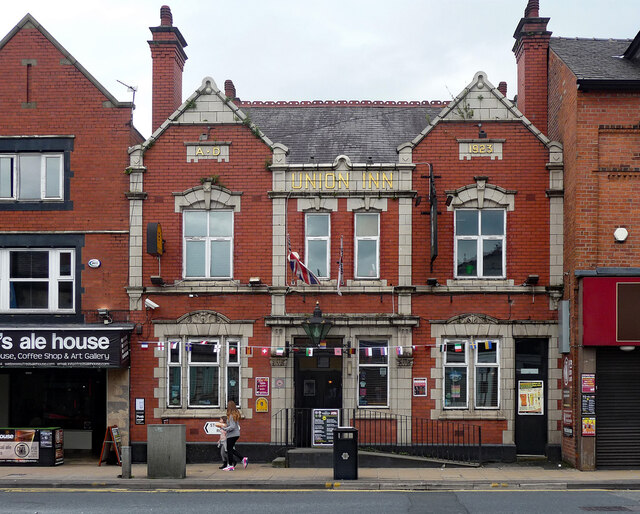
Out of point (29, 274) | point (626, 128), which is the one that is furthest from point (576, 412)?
point (29, 274)

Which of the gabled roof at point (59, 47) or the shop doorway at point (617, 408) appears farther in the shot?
the gabled roof at point (59, 47)

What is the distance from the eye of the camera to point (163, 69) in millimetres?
22078

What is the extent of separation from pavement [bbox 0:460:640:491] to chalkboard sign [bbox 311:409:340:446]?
1.41m

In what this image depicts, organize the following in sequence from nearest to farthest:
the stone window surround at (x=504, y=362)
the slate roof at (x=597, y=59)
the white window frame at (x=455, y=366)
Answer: the slate roof at (x=597, y=59) → the stone window surround at (x=504, y=362) → the white window frame at (x=455, y=366)

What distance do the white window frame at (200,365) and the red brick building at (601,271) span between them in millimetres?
7935

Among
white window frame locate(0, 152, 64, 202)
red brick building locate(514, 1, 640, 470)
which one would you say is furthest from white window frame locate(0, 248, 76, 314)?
red brick building locate(514, 1, 640, 470)

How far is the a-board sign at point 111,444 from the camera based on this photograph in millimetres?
19678

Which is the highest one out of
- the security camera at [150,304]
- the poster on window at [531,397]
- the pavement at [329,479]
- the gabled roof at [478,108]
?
the gabled roof at [478,108]

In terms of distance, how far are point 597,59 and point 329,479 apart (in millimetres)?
12210

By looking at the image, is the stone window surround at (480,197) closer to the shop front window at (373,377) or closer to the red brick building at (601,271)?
the red brick building at (601,271)

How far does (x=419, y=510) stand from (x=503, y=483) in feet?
10.9

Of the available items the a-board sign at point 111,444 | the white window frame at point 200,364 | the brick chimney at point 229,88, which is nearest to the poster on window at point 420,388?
the white window frame at point 200,364

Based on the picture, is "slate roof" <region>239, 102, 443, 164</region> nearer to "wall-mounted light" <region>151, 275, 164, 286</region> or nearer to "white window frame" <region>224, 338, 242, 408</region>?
"wall-mounted light" <region>151, 275, 164, 286</region>

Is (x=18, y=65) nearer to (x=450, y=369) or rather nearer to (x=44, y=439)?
(x=44, y=439)
